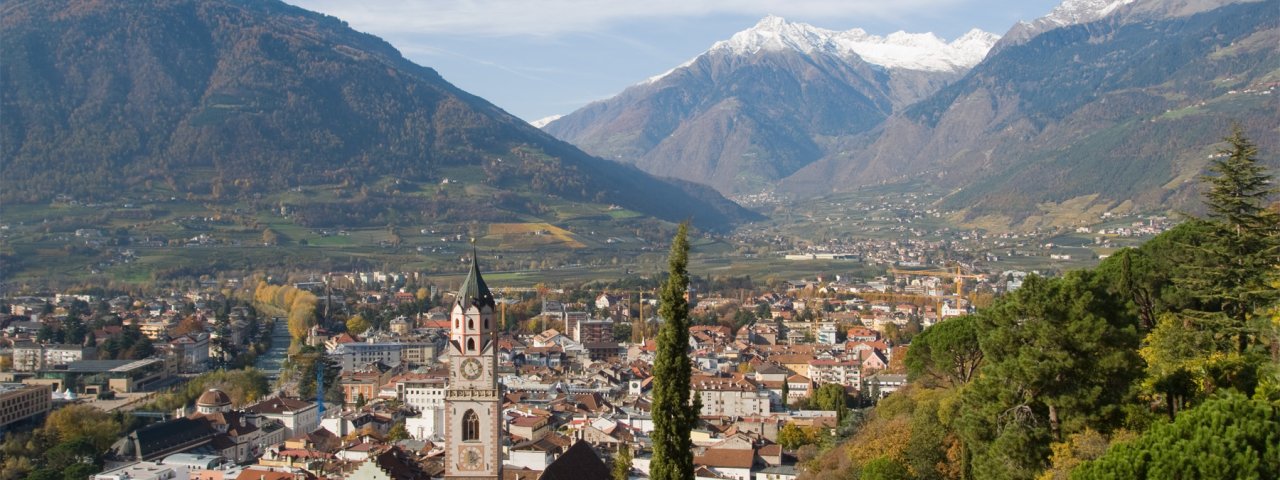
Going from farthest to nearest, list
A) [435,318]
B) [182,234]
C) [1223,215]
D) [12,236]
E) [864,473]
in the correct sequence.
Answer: [182,234]
[12,236]
[435,318]
[864,473]
[1223,215]

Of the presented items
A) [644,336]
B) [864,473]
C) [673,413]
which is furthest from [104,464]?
[644,336]

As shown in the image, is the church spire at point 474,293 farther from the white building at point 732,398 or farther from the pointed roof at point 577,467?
the white building at point 732,398

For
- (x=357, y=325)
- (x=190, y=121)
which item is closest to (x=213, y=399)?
(x=357, y=325)

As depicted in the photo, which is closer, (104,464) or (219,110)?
(104,464)

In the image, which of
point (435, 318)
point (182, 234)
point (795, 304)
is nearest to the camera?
point (435, 318)

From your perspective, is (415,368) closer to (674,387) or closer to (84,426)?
(84,426)

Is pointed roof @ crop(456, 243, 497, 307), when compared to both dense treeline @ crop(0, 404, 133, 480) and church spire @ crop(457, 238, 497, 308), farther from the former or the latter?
dense treeline @ crop(0, 404, 133, 480)

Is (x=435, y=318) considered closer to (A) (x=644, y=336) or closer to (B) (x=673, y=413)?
(A) (x=644, y=336)

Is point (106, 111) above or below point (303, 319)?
above

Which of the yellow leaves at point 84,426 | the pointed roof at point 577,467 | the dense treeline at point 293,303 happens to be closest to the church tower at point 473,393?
the pointed roof at point 577,467
